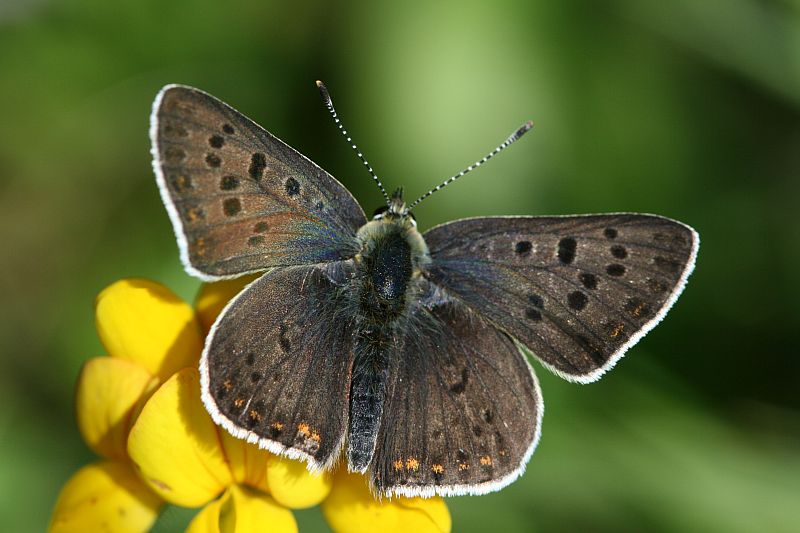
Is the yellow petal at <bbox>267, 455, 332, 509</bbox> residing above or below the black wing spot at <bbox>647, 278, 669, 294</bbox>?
below

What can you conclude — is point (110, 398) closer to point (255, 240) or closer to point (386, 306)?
point (255, 240)

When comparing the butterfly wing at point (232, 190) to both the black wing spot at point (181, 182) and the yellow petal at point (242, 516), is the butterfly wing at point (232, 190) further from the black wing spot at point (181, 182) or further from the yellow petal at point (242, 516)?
the yellow petal at point (242, 516)

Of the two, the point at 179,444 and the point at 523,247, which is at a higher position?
the point at 523,247

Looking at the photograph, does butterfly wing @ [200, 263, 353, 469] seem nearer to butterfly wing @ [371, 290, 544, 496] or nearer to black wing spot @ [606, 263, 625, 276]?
butterfly wing @ [371, 290, 544, 496]

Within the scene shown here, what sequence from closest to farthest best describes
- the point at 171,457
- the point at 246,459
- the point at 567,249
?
the point at 171,457, the point at 246,459, the point at 567,249

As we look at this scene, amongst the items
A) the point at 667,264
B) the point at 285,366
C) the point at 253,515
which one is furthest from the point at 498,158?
the point at 253,515

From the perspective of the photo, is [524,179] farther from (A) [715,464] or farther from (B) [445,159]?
(A) [715,464]

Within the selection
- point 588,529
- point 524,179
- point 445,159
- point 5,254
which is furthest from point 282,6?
point 588,529

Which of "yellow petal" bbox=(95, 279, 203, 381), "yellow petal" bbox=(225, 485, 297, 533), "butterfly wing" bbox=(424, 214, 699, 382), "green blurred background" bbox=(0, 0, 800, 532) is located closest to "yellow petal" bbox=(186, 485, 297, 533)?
"yellow petal" bbox=(225, 485, 297, 533)
